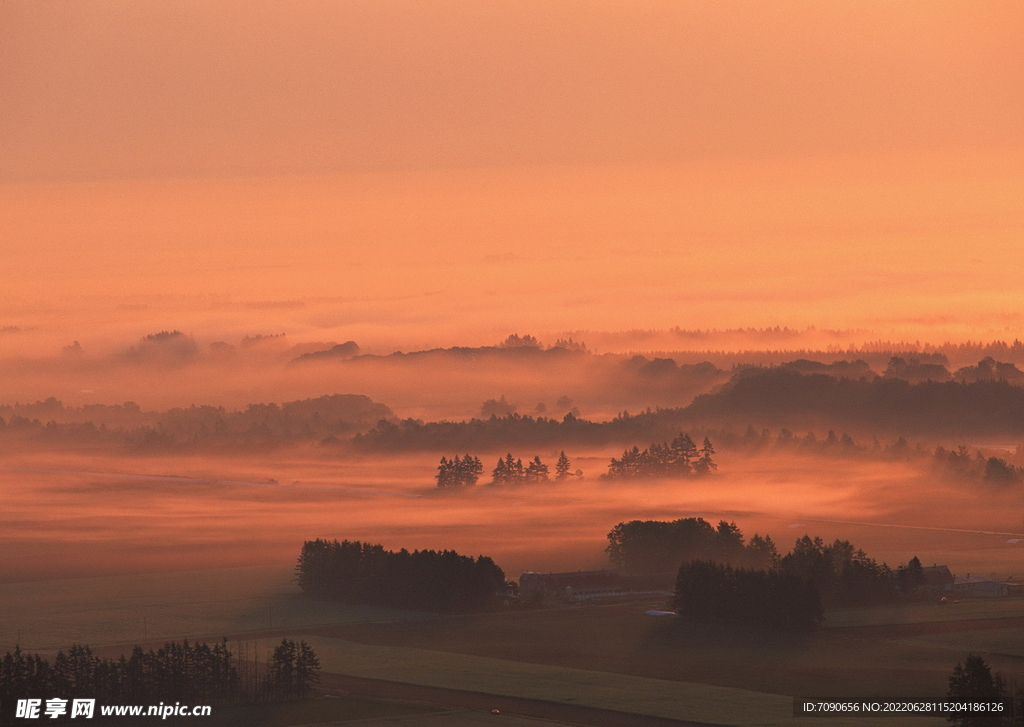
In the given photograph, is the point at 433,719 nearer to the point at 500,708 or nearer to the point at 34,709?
the point at 500,708

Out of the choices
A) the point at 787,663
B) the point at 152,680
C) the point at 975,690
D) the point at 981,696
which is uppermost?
the point at 975,690

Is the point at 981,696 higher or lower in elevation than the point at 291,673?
higher

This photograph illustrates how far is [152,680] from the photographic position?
167 m

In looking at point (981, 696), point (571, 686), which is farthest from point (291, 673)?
point (981, 696)

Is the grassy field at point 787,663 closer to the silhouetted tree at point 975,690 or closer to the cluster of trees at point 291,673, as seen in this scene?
the silhouetted tree at point 975,690

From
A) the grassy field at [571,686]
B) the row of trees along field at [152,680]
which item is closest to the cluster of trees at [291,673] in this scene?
the row of trees along field at [152,680]

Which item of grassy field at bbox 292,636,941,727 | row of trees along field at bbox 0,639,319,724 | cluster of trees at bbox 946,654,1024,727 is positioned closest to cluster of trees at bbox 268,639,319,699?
row of trees along field at bbox 0,639,319,724

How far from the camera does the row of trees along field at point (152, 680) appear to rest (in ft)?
535

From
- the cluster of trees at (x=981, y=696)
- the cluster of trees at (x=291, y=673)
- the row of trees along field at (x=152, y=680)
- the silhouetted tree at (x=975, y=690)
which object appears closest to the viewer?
the cluster of trees at (x=981, y=696)

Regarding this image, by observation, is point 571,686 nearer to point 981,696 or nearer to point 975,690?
point 975,690

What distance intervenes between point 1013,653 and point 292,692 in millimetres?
81400

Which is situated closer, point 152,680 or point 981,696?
point 981,696

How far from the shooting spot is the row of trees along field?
16312 centimetres

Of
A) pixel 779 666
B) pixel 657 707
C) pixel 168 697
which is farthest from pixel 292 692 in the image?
pixel 779 666
